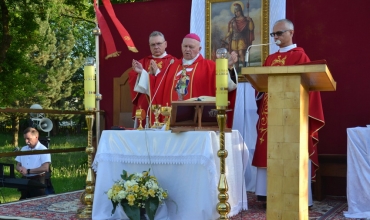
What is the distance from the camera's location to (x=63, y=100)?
980 inches

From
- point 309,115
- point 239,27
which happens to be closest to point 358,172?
point 309,115

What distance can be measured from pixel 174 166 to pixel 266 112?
4.79 feet

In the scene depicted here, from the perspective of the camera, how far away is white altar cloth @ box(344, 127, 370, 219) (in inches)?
206

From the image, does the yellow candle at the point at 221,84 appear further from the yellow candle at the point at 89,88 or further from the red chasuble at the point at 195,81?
the yellow candle at the point at 89,88

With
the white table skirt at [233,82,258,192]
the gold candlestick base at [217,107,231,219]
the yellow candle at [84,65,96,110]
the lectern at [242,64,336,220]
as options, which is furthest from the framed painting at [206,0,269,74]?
the lectern at [242,64,336,220]

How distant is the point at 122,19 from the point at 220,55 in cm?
414

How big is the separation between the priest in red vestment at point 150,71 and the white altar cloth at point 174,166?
0.83 m

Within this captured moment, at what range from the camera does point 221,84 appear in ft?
14.9

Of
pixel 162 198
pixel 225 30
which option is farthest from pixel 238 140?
pixel 225 30

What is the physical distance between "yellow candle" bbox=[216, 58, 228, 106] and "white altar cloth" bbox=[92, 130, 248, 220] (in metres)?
0.32

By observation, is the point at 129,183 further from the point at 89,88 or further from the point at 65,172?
the point at 65,172

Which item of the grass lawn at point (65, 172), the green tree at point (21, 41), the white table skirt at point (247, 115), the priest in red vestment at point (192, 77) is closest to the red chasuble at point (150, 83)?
the priest in red vestment at point (192, 77)

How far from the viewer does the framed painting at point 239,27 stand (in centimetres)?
723

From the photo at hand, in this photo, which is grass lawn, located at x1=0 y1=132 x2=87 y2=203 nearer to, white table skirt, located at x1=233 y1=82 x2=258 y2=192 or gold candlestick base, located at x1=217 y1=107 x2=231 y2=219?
white table skirt, located at x1=233 y1=82 x2=258 y2=192
